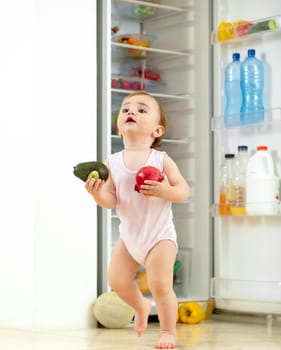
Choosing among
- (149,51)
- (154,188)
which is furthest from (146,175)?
(149,51)

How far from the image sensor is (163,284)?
3578 millimetres

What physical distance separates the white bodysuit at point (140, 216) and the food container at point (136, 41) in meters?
1.63

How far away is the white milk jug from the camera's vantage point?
15.5 ft

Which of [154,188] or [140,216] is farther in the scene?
[140,216]

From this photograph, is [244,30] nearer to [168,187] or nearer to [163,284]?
[168,187]

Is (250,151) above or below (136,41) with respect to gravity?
below

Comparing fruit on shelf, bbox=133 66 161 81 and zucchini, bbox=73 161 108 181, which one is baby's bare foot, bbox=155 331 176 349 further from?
fruit on shelf, bbox=133 66 161 81

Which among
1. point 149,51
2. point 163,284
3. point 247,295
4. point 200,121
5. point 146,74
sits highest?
point 149,51

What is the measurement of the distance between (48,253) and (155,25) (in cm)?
194

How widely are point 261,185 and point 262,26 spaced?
2.96ft

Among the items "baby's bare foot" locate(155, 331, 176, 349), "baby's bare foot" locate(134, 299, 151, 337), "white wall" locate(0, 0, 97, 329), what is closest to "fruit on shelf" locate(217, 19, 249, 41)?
"white wall" locate(0, 0, 97, 329)

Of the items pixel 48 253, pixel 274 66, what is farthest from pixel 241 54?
pixel 48 253

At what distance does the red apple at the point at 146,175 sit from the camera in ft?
11.4

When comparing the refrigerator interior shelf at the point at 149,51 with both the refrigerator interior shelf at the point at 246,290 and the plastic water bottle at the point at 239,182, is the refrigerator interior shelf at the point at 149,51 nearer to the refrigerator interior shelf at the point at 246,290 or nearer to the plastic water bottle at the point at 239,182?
the plastic water bottle at the point at 239,182
